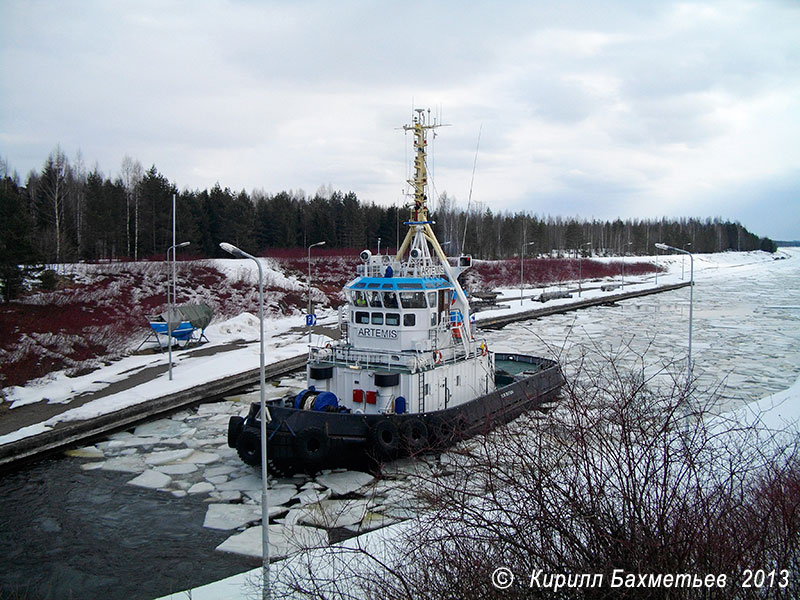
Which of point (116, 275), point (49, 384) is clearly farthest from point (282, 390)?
point (116, 275)

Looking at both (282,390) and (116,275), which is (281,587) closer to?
(282,390)

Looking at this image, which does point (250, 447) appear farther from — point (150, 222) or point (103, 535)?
point (150, 222)

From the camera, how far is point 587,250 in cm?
12469

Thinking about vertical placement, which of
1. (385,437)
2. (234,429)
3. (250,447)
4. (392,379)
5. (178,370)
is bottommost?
(178,370)

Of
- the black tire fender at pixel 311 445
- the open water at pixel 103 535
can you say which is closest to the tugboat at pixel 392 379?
the black tire fender at pixel 311 445

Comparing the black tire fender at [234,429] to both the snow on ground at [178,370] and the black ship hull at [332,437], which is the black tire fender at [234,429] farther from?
the snow on ground at [178,370]

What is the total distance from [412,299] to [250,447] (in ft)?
18.6

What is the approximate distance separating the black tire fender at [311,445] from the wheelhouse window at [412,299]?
4293 mm

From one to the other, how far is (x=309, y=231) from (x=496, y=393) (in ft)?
191

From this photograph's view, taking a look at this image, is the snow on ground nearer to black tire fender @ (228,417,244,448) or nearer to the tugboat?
black tire fender @ (228,417,244,448)

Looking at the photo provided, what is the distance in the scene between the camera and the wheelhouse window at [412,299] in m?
15.5

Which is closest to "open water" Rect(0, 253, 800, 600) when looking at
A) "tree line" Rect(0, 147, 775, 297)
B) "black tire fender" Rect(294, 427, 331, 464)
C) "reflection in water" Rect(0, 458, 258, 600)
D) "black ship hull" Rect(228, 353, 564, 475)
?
"reflection in water" Rect(0, 458, 258, 600)

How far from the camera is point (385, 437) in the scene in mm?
13484

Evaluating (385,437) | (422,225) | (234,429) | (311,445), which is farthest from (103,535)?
(422,225)
